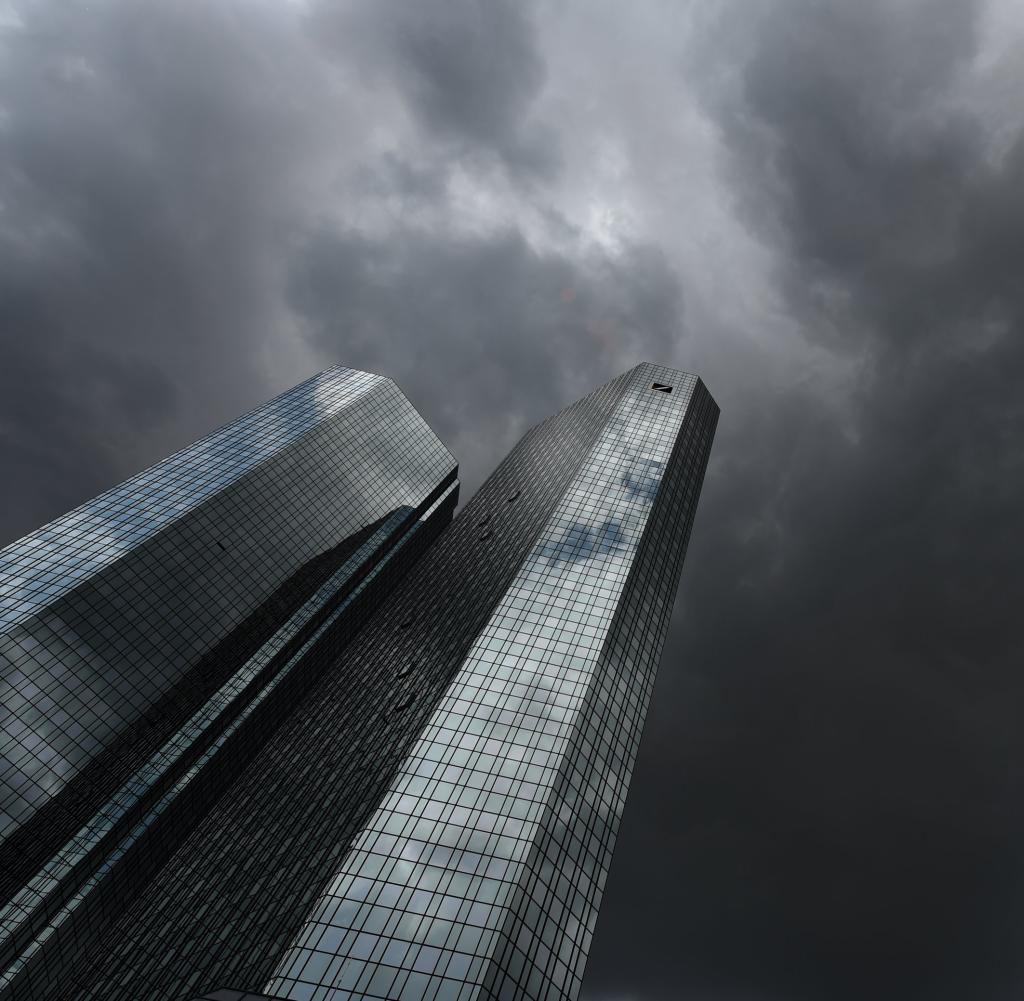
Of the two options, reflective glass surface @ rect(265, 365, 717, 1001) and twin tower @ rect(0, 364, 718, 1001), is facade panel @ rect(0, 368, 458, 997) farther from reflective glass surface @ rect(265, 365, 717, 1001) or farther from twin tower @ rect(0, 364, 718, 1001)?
Answer: reflective glass surface @ rect(265, 365, 717, 1001)

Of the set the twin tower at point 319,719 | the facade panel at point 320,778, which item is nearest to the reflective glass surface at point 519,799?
the twin tower at point 319,719

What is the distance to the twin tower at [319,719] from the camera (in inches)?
2783

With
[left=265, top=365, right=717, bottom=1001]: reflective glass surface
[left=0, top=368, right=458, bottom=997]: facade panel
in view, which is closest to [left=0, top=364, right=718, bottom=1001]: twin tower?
[left=265, top=365, right=717, bottom=1001]: reflective glass surface

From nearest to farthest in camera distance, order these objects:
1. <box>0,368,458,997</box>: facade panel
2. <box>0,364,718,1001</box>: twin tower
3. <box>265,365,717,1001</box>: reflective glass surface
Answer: <box>265,365,717,1001</box>: reflective glass surface < <box>0,364,718,1001</box>: twin tower < <box>0,368,458,997</box>: facade panel

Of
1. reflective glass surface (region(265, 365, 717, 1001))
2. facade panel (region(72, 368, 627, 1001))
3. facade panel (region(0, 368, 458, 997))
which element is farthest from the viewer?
facade panel (region(72, 368, 627, 1001))

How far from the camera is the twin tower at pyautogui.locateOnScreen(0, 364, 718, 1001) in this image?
232 feet

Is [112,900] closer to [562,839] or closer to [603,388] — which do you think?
[562,839]

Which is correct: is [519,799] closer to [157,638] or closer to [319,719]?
[157,638]

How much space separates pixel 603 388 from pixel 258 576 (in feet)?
334

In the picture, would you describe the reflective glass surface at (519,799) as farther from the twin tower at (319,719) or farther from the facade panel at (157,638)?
the facade panel at (157,638)

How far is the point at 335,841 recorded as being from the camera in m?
103

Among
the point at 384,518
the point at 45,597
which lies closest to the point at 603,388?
the point at 384,518

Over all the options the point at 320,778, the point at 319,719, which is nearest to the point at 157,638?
the point at 320,778

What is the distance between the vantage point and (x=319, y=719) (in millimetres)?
137500
